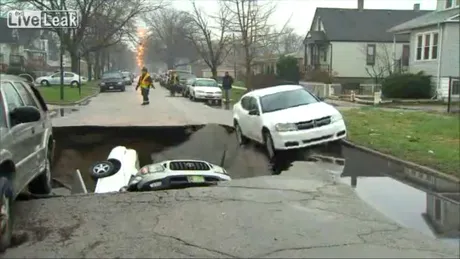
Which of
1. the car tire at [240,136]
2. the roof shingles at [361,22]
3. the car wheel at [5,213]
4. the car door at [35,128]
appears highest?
the roof shingles at [361,22]

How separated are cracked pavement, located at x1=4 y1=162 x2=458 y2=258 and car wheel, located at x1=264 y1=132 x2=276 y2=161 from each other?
4.02 meters

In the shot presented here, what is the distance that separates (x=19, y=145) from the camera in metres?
6.09

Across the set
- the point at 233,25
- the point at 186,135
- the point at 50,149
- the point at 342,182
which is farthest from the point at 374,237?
the point at 233,25

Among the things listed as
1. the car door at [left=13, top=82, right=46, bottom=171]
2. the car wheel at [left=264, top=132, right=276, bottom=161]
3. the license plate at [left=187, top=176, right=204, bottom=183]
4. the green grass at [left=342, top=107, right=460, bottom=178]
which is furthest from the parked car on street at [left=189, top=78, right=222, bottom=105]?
the car door at [left=13, top=82, right=46, bottom=171]

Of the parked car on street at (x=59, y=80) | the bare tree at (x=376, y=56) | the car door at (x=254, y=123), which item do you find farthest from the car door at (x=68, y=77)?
the car door at (x=254, y=123)

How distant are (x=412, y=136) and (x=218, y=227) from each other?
31.3 feet

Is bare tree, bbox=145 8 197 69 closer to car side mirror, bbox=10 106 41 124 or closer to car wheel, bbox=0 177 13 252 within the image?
car side mirror, bbox=10 106 41 124

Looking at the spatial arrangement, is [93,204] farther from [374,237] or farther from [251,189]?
[374,237]

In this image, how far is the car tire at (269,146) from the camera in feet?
40.1

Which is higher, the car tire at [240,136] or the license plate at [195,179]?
the license plate at [195,179]

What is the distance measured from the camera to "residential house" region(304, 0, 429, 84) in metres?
47.0

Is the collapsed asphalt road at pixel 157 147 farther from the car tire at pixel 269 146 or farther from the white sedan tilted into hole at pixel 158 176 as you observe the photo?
the white sedan tilted into hole at pixel 158 176

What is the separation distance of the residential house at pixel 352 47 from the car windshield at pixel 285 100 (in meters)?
32.6

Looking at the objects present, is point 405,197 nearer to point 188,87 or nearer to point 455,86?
point 455,86
